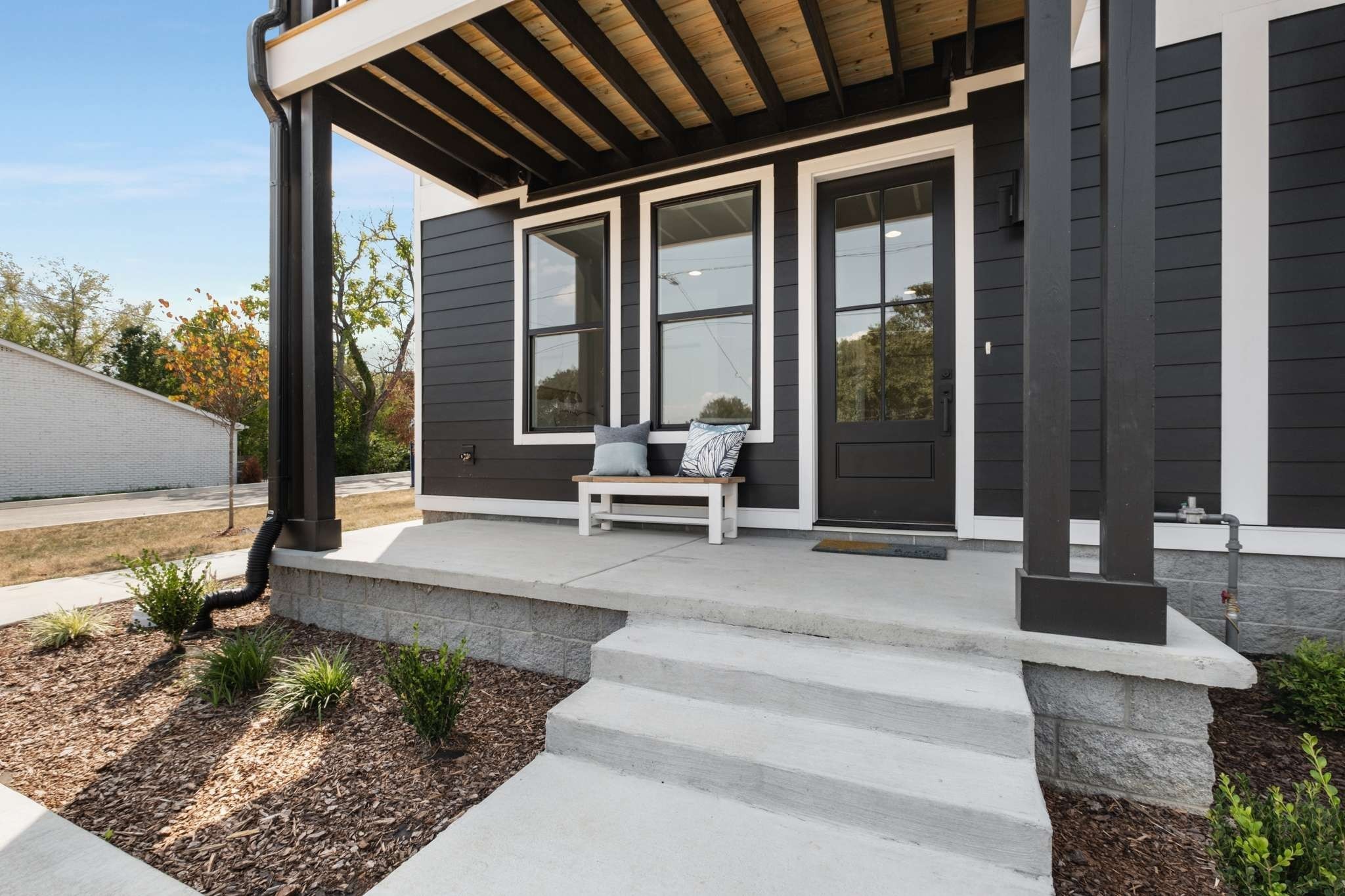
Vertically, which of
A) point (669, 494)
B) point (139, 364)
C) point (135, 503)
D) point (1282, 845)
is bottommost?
point (135, 503)

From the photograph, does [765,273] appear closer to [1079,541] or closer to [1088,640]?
[1079,541]

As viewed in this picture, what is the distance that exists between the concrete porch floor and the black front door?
45cm

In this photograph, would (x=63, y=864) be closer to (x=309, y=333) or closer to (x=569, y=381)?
(x=309, y=333)

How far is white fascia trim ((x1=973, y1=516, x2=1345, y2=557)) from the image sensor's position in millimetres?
2523

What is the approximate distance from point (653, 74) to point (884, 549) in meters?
3.09

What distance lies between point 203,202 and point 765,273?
22.3m

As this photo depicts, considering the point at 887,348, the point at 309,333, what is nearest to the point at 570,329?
the point at 309,333

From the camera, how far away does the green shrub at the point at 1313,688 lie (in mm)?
1967

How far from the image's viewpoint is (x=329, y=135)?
3240 mm

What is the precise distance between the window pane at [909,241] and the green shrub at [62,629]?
4784mm

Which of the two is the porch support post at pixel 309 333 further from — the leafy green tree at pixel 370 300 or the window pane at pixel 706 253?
the leafy green tree at pixel 370 300

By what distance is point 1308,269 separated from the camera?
2516mm

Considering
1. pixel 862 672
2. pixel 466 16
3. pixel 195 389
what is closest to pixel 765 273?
pixel 466 16

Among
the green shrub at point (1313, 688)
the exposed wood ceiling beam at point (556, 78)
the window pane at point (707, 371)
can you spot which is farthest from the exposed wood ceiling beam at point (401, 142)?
the green shrub at point (1313, 688)
